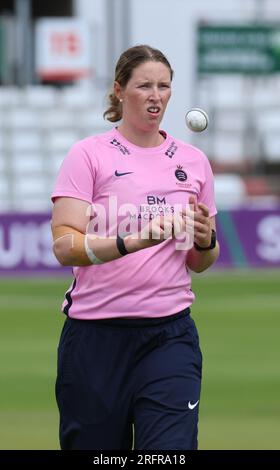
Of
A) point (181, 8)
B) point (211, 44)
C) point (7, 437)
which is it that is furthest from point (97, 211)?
point (181, 8)

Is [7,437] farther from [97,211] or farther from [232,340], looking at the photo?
[232,340]

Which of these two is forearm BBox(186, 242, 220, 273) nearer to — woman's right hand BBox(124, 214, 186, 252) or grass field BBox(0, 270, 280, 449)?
woman's right hand BBox(124, 214, 186, 252)

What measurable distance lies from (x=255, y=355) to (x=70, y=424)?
7529 millimetres

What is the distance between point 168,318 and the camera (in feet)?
17.8

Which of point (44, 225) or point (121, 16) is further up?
point (121, 16)

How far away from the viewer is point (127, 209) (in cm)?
536

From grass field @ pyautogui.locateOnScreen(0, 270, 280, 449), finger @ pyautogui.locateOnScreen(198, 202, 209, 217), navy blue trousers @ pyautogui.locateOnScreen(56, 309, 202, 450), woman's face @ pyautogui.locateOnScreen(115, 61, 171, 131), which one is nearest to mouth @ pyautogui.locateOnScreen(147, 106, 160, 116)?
woman's face @ pyautogui.locateOnScreen(115, 61, 171, 131)

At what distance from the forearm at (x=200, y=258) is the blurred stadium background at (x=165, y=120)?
29.3 ft

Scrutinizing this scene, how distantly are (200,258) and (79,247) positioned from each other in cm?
62

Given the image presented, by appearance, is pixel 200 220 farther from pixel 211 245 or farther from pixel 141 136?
pixel 141 136

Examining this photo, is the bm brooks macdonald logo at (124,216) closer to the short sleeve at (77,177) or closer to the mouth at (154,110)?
the short sleeve at (77,177)

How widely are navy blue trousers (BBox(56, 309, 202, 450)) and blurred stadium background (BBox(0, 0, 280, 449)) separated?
9.11 metres

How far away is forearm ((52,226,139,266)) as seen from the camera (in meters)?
5.16

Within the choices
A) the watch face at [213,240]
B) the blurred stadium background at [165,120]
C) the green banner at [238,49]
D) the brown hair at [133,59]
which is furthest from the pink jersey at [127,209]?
the green banner at [238,49]
